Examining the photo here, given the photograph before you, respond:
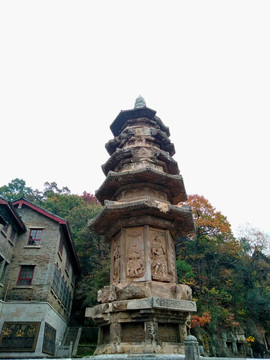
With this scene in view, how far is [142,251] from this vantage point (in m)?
8.82

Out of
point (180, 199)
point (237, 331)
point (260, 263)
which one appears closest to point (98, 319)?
point (180, 199)

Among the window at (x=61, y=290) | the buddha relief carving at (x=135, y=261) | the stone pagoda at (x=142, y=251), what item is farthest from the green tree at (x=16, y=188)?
the buddha relief carving at (x=135, y=261)

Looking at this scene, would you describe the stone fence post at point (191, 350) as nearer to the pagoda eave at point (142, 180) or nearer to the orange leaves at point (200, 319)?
the pagoda eave at point (142, 180)

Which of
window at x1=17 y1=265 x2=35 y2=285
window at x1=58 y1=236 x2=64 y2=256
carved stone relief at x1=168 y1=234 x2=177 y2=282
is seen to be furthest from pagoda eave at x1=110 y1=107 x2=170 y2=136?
window at x1=17 y1=265 x2=35 y2=285

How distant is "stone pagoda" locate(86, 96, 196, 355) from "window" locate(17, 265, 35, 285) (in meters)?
11.6

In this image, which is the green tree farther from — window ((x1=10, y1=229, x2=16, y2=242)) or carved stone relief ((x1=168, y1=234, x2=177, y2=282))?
carved stone relief ((x1=168, y1=234, x2=177, y2=282))

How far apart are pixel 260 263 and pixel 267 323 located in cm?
581

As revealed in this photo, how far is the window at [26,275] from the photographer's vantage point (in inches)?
751

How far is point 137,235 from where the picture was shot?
363 inches

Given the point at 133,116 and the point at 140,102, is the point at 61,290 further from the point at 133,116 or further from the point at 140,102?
the point at 140,102

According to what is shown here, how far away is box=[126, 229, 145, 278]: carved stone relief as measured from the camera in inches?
335

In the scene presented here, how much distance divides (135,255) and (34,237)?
14.8 m

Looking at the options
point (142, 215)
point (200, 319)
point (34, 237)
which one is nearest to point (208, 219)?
point (200, 319)

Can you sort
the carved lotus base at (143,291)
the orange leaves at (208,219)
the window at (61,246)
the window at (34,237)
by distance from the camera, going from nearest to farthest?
1. the carved lotus base at (143,291)
2. the window at (34,237)
3. the window at (61,246)
4. the orange leaves at (208,219)
